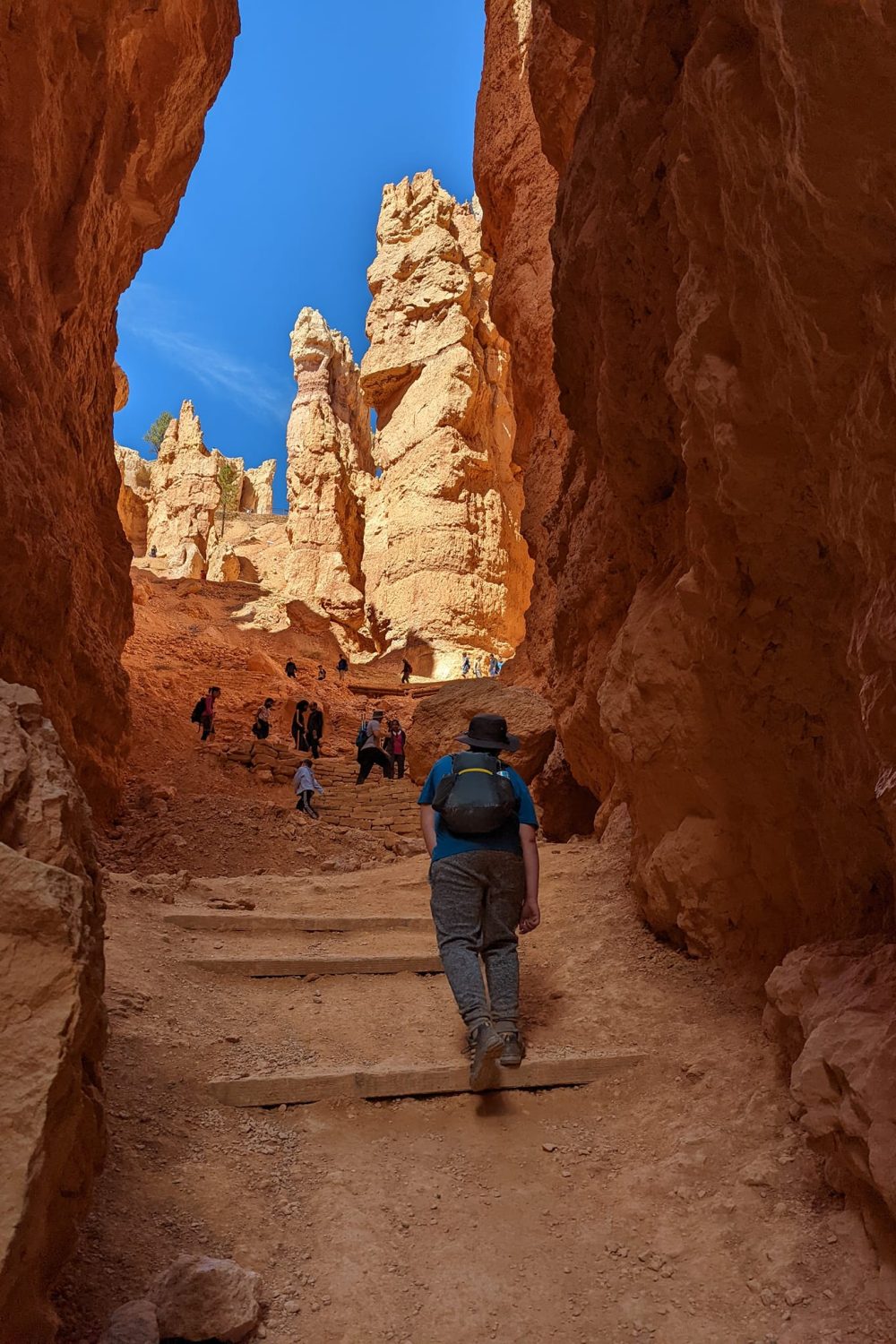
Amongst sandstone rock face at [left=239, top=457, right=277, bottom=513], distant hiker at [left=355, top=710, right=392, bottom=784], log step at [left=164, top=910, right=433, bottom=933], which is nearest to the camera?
log step at [left=164, top=910, right=433, bottom=933]

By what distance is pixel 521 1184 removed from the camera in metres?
2.99

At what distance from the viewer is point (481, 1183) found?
2994 mm

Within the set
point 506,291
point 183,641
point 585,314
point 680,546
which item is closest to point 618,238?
point 585,314

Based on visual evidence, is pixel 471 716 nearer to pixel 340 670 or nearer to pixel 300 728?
pixel 300 728

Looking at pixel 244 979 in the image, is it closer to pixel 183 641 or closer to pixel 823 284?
pixel 823 284

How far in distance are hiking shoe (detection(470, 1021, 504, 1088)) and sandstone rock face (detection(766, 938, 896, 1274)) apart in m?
1.08

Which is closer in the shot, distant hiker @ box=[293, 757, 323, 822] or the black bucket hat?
the black bucket hat

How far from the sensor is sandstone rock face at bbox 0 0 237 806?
7.44 meters

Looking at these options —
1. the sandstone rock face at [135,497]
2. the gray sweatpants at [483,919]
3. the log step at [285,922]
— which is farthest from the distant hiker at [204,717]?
the sandstone rock face at [135,497]

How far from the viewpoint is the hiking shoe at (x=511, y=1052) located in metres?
3.56

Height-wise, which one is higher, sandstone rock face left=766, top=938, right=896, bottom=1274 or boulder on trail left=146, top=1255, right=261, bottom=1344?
sandstone rock face left=766, top=938, right=896, bottom=1274

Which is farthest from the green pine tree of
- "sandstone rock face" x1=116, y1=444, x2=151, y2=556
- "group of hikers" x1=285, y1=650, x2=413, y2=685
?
"group of hikers" x1=285, y1=650, x2=413, y2=685

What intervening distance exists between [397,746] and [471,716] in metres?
4.42

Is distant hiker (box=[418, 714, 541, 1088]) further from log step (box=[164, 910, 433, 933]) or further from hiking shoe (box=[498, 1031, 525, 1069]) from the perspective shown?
log step (box=[164, 910, 433, 933])
